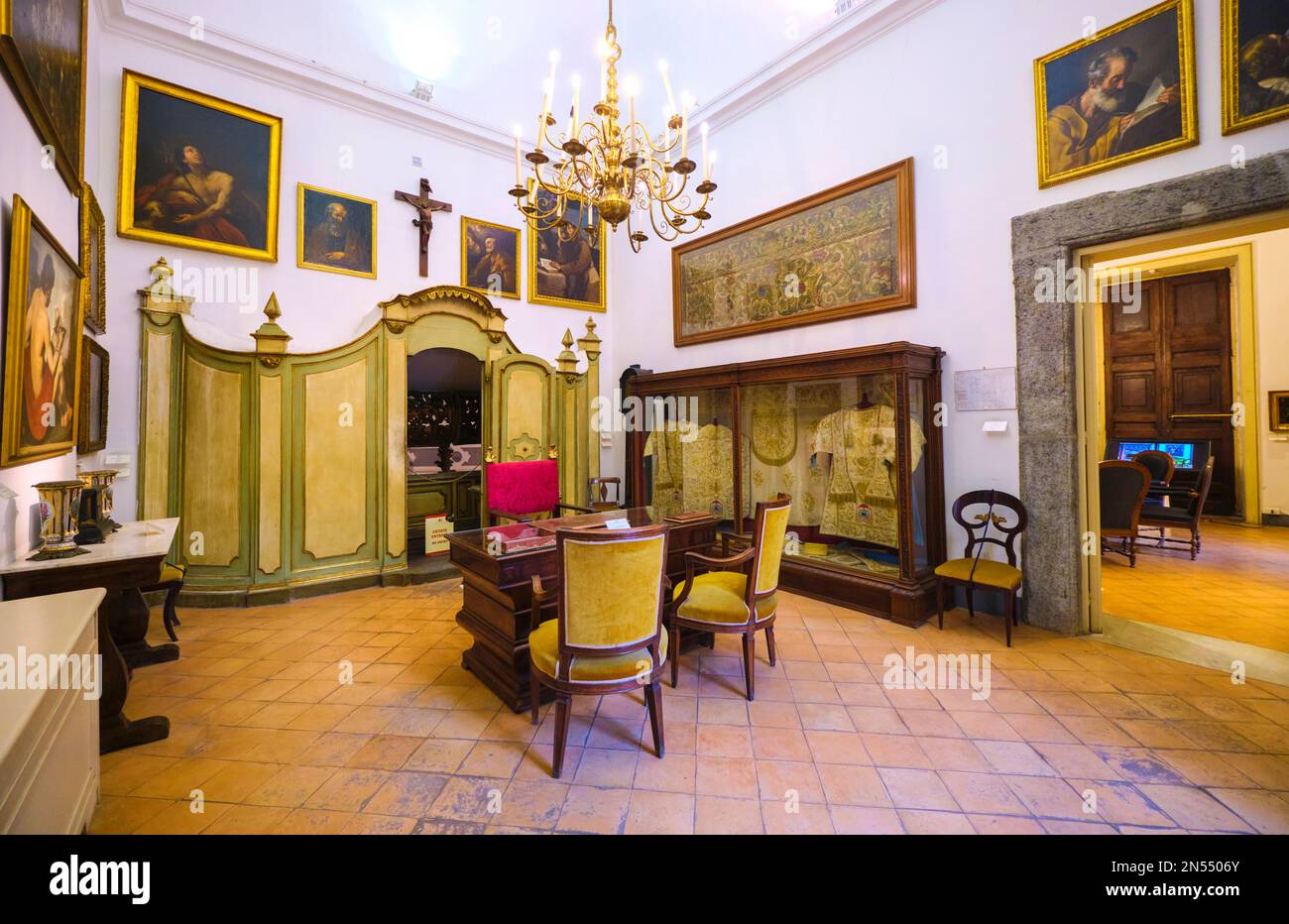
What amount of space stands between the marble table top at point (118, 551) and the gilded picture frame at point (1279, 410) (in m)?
12.3

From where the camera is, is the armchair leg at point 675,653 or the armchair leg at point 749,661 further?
the armchair leg at point 675,653

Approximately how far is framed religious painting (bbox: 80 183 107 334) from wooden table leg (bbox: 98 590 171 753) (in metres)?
2.24

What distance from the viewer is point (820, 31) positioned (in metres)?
5.11

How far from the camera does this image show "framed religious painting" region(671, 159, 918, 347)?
4707mm

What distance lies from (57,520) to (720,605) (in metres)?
3.45

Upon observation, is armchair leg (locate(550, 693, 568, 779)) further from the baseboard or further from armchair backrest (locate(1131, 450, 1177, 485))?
armchair backrest (locate(1131, 450, 1177, 485))

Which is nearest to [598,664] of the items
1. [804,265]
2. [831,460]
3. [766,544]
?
[766,544]

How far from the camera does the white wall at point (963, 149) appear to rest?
3.61m

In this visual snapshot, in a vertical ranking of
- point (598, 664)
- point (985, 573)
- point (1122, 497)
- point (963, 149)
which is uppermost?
point (963, 149)

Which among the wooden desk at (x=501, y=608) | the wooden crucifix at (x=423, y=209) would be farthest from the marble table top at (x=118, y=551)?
the wooden crucifix at (x=423, y=209)

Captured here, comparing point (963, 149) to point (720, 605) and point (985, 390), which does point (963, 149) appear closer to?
point (985, 390)

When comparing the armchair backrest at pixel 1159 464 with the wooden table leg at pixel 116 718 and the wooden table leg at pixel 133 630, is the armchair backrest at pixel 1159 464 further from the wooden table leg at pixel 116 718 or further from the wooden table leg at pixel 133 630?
the wooden table leg at pixel 133 630

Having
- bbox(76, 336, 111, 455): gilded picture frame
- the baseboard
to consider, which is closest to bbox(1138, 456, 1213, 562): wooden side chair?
the baseboard

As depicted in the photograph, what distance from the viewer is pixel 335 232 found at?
18.2 ft
